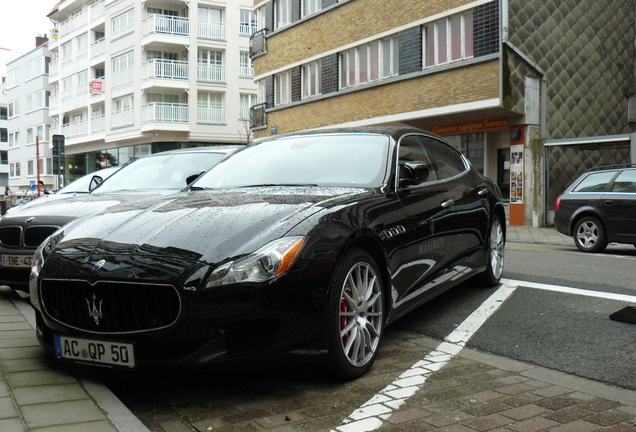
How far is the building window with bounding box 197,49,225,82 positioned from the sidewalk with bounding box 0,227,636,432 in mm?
40168

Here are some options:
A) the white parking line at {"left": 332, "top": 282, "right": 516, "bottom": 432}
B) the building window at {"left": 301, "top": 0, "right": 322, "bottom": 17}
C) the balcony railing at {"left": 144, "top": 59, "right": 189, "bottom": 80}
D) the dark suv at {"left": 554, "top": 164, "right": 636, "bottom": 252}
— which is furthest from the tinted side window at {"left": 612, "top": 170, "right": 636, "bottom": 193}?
the balcony railing at {"left": 144, "top": 59, "right": 189, "bottom": 80}

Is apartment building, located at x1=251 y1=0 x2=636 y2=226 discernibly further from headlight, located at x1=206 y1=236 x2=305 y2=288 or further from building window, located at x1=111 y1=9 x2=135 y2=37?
building window, located at x1=111 y1=9 x2=135 y2=37

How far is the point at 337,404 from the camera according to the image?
338 centimetres

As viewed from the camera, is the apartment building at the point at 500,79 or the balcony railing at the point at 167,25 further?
the balcony railing at the point at 167,25

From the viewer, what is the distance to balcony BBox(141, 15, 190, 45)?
41125mm

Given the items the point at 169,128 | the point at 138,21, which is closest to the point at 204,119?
the point at 169,128

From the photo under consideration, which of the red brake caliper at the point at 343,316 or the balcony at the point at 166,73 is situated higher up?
the balcony at the point at 166,73

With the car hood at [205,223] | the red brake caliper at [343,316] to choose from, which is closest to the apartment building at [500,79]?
the car hood at [205,223]

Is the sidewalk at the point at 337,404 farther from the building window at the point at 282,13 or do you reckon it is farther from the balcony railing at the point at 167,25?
the balcony railing at the point at 167,25

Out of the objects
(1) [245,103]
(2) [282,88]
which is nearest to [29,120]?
(1) [245,103]

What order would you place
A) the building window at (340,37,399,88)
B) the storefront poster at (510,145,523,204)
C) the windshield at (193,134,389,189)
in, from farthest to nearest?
the building window at (340,37,399,88), the storefront poster at (510,145,523,204), the windshield at (193,134,389,189)

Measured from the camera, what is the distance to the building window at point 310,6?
26228 millimetres

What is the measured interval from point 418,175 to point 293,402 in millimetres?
1979

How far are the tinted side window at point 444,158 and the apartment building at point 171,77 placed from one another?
36570 millimetres
